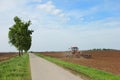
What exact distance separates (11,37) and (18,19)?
5221 millimetres

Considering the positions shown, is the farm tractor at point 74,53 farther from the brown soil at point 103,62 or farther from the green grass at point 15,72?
the green grass at point 15,72

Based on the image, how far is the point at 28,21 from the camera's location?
7275 cm

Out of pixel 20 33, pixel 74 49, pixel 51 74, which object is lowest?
pixel 51 74

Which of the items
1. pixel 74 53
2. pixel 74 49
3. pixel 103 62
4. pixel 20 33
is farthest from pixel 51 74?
pixel 20 33

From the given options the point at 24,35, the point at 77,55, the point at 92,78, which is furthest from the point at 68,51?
the point at 92,78

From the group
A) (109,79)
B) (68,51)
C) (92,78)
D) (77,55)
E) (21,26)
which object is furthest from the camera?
(21,26)

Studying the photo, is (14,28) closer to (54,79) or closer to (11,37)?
(11,37)

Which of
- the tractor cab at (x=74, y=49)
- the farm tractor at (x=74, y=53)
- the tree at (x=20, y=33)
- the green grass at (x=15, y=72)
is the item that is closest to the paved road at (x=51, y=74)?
the green grass at (x=15, y=72)

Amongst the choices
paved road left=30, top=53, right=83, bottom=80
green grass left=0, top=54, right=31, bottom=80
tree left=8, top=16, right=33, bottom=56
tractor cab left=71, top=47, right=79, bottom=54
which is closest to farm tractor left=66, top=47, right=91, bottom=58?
tractor cab left=71, top=47, right=79, bottom=54

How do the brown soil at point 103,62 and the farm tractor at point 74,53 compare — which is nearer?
the brown soil at point 103,62

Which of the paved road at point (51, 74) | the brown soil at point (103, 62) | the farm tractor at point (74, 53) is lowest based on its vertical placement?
the paved road at point (51, 74)

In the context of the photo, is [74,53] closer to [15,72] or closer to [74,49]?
[74,49]

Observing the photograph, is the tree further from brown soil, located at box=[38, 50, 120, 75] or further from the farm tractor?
brown soil, located at box=[38, 50, 120, 75]

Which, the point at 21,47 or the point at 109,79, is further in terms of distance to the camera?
the point at 21,47
